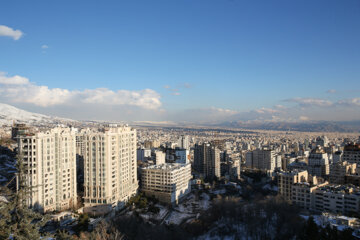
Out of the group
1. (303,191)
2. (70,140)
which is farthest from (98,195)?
(303,191)

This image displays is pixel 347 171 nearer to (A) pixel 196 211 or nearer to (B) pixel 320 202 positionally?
(B) pixel 320 202

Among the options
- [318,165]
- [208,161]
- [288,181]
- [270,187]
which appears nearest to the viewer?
[288,181]

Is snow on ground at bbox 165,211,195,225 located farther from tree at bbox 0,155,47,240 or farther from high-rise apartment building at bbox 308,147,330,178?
high-rise apartment building at bbox 308,147,330,178

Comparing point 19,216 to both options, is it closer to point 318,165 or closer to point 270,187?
point 270,187

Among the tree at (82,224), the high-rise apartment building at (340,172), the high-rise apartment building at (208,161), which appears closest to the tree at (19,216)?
the tree at (82,224)

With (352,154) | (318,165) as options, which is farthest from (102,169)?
(352,154)

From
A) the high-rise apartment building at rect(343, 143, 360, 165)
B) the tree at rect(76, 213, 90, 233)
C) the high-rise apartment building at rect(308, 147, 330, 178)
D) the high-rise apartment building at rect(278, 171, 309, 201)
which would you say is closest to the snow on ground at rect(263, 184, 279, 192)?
the high-rise apartment building at rect(308, 147, 330, 178)
